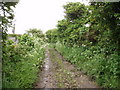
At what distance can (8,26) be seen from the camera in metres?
3.71

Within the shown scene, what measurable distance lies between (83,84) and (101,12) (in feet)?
9.79

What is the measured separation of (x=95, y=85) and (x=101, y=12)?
2.88 meters

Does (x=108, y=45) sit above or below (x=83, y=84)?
above

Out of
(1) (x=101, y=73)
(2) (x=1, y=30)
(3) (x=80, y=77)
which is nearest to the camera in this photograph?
(2) (x=1, y=30)

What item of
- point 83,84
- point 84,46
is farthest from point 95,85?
point 84,46

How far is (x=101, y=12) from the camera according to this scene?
4293 mm

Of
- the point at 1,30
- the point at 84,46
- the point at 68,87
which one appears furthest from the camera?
the point at 84,46

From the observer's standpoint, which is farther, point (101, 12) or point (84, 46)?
point (84, 46)

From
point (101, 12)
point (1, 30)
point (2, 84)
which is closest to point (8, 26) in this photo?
point (1, 30)

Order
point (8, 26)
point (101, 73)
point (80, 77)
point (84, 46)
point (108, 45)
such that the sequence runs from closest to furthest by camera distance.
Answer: point (8, 26)
point (101, 73)
point (108, 45)
point (80, 77)
point (84, 46)

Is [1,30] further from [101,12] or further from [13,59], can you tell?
[101,12]

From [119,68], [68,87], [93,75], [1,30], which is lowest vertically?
[68,87]

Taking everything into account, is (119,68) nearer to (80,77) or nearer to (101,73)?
(101,73)

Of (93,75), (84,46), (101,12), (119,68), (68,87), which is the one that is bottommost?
(68,87)
